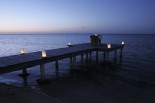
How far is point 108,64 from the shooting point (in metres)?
24.9

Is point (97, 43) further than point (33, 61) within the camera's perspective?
Yes

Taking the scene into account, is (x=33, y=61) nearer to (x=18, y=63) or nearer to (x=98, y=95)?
(x=18, y=63)

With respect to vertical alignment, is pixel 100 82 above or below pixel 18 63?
below

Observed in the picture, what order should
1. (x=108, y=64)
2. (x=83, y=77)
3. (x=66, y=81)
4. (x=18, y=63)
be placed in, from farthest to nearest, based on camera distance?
(x=108, y=64)
(x=83, y=77)
(x=66, y=81)
(x=18, y=63)

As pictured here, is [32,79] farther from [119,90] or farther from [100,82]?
[119,90]

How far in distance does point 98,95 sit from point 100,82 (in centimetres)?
345

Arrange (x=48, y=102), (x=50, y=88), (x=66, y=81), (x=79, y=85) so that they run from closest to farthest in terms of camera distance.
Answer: (x=48, y=102), (x=50, y=88), (x=79, y=85), (x=66, y=81)

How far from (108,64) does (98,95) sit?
39.5ft

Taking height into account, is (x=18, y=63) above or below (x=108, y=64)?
above

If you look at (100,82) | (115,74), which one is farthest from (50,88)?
(115,74)

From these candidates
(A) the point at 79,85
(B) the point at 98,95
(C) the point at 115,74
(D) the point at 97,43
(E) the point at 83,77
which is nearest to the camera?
(B) the point at 98,95

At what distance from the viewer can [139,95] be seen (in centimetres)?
1362

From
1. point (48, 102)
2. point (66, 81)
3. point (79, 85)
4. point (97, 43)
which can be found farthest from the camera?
point (97, 43)

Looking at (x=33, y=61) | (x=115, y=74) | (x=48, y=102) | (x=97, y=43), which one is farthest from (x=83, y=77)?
(x=97, y=43)
